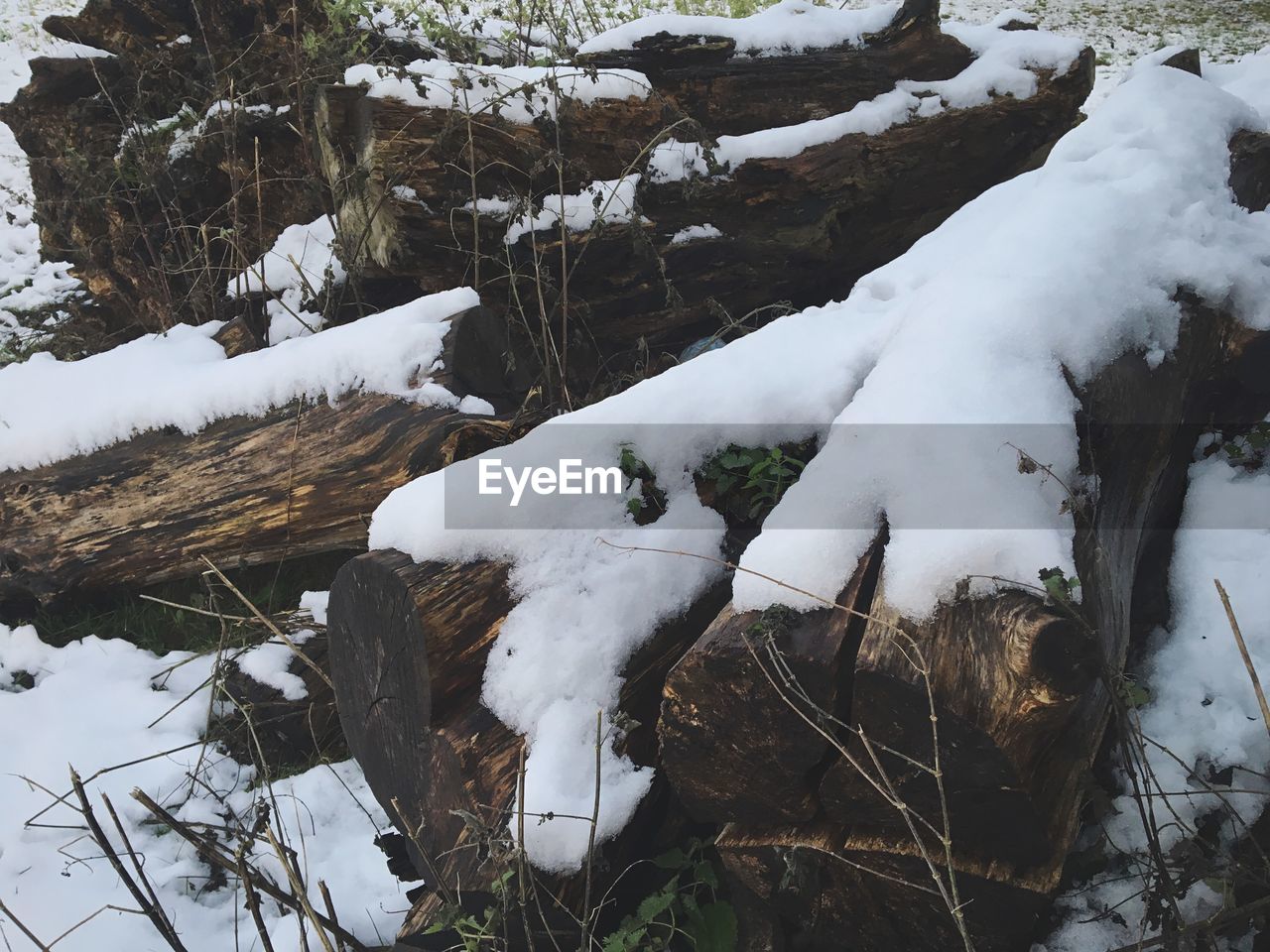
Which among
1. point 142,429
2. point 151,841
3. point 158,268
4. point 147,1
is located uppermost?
point 147,1

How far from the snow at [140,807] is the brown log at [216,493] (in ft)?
1.29

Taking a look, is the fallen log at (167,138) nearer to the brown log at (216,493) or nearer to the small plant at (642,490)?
the brown log at (216,493)

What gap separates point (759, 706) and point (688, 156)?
335 cm

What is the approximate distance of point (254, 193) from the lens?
510cm

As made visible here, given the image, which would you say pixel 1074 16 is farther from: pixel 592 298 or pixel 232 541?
pixel 232 541

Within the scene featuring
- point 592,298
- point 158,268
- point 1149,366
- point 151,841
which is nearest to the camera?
point 1149,366

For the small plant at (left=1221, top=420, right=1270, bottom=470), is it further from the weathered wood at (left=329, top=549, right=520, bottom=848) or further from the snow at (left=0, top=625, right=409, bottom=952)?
the snow at (left=0, top=625, right=409, bottom=952)

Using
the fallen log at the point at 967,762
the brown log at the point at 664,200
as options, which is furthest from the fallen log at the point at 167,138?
the fallen log at the point at 967,762

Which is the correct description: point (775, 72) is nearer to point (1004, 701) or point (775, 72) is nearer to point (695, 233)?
point (695, 233)

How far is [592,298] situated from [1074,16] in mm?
11276

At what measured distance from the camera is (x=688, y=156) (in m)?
4.31

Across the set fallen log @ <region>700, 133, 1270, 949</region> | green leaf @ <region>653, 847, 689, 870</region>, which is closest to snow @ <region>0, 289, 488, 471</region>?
green leaf @ <region>653, 847, 689, 870</region>

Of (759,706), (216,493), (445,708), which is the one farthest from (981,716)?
(216,493)

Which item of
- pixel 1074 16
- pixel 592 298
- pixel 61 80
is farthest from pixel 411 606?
pixel 1074 16
